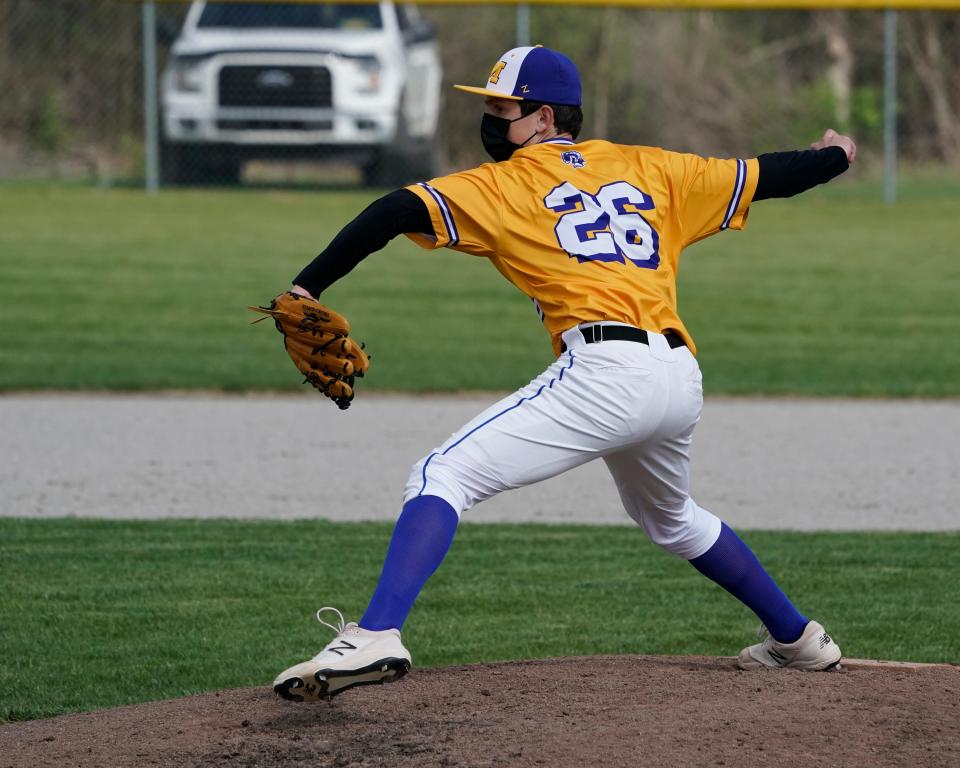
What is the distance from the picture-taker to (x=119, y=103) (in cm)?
1764

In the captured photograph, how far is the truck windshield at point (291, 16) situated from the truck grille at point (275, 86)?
73cm

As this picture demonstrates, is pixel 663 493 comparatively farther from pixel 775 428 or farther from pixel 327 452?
pixel 775 428

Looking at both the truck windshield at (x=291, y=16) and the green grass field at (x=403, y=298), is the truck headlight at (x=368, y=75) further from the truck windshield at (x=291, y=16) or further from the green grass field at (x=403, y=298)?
the green grass field at (x=403, y=298)

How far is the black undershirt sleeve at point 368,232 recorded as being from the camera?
13.0 feet

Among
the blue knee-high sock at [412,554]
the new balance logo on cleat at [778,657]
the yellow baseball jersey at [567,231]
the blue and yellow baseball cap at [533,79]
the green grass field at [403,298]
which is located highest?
the blue and yellow baseball cap at [533,79]

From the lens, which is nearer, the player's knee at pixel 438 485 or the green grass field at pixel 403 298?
the player's knee at pixel 438 485

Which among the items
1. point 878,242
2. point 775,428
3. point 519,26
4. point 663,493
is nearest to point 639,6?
point 519,26

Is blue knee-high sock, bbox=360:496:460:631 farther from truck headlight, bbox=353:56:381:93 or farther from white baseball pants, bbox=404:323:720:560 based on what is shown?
truck headlight, bbox=353:56:381:93

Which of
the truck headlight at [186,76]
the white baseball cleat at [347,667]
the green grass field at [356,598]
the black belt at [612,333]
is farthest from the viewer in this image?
the truck headlight at [186,76]

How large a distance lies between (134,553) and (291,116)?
9920 millimetres

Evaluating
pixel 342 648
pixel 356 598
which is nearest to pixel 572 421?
pixel 342 648

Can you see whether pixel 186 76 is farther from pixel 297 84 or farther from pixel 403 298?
pixel 403 298

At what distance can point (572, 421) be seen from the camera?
3.91 m

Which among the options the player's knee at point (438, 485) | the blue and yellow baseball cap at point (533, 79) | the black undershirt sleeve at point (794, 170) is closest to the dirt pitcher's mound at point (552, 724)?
the player's knee at point (438, 485)
